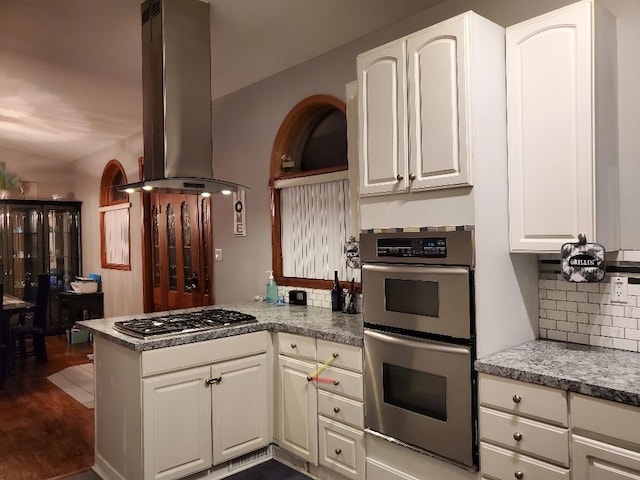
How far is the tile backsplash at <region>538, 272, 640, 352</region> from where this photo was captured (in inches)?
85.8

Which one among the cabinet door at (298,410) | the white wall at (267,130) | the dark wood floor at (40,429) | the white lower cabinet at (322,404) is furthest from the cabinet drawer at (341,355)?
the dark wood floor at (40,429)

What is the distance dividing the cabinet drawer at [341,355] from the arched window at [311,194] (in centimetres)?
81

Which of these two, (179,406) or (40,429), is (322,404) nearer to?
(179,406)

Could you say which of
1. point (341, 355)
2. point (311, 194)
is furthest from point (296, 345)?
point (311, 194)

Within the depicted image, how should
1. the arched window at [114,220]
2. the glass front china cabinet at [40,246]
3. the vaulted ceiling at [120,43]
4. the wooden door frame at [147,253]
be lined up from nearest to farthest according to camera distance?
the vaulted ceiling at [120,43] → the wooden door frame at [147,253] → the arched window at [114,220] → the glass front china cabinet at [40,246]

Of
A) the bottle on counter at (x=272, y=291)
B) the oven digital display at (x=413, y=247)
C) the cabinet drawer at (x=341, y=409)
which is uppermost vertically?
the oven digital display at (x=413, y=247)

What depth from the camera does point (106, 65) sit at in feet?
13.1

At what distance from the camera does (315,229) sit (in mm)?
3828

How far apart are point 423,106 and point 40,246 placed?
716 centimetres

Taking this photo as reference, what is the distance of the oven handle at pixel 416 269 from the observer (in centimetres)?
219

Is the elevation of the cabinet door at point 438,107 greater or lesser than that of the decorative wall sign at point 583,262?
greater

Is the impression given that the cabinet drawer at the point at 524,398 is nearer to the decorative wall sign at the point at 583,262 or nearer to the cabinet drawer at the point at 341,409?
the decorative wall sign at the point at 583,262

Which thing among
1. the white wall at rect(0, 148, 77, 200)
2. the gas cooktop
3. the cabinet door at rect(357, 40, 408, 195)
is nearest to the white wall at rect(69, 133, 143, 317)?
the white wall at rect(0, 148, 77, 200)

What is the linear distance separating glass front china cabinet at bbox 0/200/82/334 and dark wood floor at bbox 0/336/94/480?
2318 millimetres
